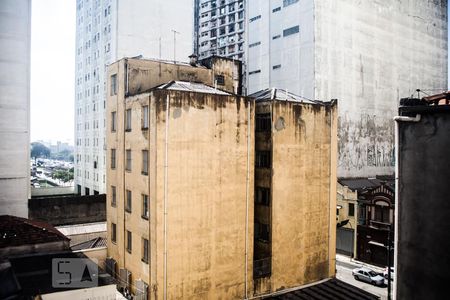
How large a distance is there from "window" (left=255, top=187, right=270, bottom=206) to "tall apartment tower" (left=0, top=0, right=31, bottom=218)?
913 inches

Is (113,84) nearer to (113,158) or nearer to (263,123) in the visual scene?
(113,158)

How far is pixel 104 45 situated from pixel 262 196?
162 feet

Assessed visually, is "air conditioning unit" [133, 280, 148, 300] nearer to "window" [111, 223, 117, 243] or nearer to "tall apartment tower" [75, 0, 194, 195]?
"window" [111, 223, 117, 243]

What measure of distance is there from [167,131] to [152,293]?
9938mm

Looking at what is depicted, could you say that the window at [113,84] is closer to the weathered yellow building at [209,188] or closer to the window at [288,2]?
the weathered yellow building at [209,188]

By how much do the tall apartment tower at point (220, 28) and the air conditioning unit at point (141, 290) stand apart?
172 feet

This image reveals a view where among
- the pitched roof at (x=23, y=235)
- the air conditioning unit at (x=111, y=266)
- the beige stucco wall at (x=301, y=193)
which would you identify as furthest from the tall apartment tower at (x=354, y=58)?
the pitched roof at (x=23, y=235)

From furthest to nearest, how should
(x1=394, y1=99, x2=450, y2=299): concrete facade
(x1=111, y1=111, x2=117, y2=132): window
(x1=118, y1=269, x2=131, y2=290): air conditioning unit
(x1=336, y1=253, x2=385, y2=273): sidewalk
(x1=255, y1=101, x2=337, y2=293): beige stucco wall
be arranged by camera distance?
1. (x1=336, y1=253, x2=385, y2=273): sidewalk
2. (x1=111, y1=111, x2=117, y2=132): window
3. (x1=255, y1=101, x2=337, y2=293): beige stucco wall
4. (x1=118, y1=269, x2=131, y2=290): air conditioning unit
5. (x1=394, y1=99, x2=450, y2=299): concrete facade

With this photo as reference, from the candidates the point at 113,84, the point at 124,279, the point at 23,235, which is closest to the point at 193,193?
the point at 124,279

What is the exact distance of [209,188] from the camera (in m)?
25.2

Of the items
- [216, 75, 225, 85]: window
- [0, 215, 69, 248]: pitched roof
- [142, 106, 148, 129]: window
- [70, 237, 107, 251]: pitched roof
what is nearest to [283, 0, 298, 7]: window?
[216, 75, 225, 85]: window

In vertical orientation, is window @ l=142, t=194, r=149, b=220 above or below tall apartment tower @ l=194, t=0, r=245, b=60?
below

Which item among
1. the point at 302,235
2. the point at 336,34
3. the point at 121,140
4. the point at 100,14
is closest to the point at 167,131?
the point at 121,140

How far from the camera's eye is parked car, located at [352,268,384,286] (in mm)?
34991
